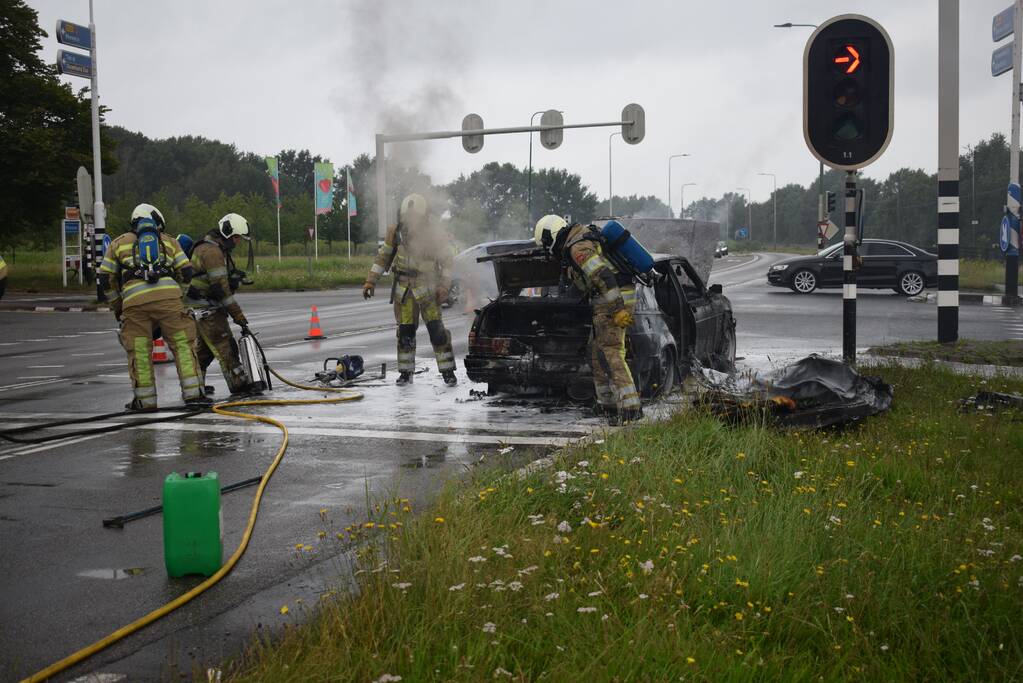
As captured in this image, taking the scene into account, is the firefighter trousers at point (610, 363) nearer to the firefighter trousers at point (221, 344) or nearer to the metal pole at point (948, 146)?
the firefighter trousers at point (221, 344)

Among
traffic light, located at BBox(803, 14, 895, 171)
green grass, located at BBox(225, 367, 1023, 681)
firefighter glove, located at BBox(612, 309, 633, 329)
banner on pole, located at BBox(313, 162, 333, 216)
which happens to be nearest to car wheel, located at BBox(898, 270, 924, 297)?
traffic light, located at BBox(803, 14, 895, 171)

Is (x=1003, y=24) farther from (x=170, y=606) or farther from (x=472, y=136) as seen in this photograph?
(x=170, y=606)

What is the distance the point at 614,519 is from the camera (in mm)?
5234

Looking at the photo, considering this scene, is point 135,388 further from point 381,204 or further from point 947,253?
point 947,253

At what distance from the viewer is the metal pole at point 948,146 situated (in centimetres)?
1285

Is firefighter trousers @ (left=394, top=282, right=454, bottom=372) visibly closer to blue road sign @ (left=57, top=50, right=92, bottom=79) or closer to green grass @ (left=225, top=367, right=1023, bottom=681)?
green grass @ (left=225, top=367, right=1023, bottom=681)

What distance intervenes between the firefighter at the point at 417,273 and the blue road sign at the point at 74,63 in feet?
68.6

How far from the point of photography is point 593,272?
907cm

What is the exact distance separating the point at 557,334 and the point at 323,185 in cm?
3975

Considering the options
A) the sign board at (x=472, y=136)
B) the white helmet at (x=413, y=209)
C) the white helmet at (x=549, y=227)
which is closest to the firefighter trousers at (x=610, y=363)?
the white helmet at (x=549, y=227)

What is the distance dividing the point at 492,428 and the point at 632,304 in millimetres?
1654

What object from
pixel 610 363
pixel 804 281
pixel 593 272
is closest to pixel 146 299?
pixel 593 272

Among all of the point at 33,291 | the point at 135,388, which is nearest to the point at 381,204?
the point at 135,388

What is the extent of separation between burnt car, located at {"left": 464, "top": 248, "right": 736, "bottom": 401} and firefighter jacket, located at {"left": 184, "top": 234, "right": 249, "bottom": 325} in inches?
105
